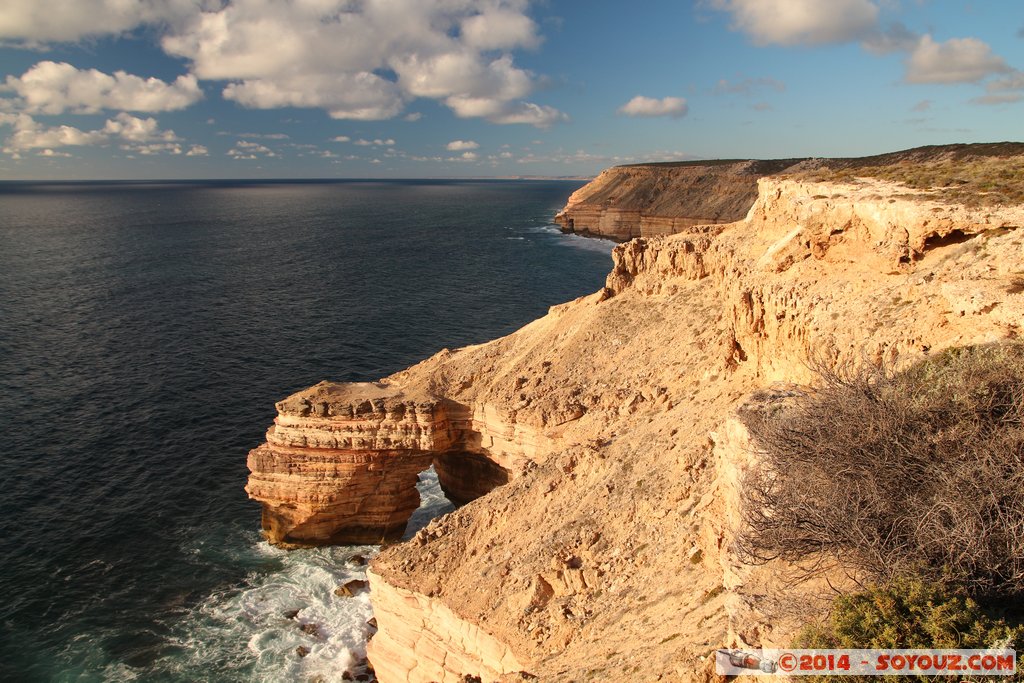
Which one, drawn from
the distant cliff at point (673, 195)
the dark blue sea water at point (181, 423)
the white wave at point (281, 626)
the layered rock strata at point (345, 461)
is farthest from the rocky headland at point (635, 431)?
the distant cliff at point (673, 195)

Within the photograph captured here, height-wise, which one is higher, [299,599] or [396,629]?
[396,629]

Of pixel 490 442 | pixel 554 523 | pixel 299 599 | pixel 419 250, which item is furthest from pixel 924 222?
pixel 419 250

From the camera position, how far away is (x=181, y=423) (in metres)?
41.9

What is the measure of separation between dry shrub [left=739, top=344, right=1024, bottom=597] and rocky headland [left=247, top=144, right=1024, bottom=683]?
35.6 inches

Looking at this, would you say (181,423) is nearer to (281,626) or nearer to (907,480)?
(281,626)

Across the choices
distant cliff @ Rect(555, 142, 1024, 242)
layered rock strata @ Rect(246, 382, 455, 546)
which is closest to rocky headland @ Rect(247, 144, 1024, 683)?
layered rock strata @ Rect(246, 382, 455, 546)

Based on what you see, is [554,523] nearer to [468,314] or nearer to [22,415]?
[22,415]

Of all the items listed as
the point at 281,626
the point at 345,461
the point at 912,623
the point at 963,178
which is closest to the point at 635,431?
the point at 963,178

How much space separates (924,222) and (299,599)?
27633 millimetres

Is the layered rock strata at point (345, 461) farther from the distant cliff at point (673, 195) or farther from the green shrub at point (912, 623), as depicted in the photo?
the distant cliff at point (673, 195)

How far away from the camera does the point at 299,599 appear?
2877cm

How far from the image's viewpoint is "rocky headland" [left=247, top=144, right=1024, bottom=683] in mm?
14758

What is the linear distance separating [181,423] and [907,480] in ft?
137

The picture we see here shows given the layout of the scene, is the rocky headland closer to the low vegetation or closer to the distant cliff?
the low vegetation
